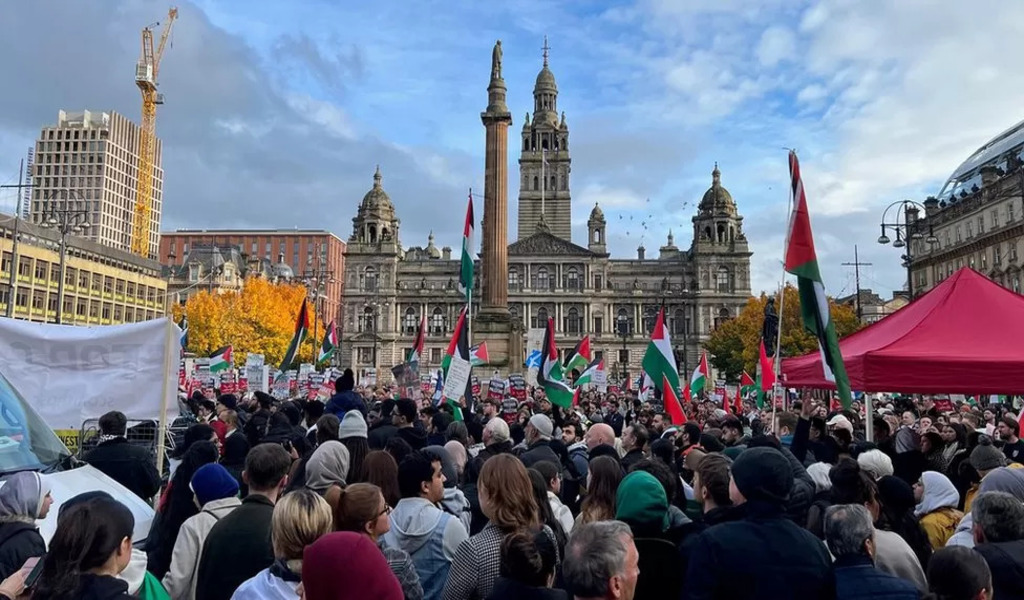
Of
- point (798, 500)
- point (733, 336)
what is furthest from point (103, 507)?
point (733, 336)

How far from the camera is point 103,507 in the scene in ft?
10.4

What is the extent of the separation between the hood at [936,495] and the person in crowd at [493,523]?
2.88 m

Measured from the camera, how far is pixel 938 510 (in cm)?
544

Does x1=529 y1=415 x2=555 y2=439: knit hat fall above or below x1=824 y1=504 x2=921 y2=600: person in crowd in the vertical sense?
above

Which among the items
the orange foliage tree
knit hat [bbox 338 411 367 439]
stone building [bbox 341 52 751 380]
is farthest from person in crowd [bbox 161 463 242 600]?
stone building [bbox 341 52 751 380]

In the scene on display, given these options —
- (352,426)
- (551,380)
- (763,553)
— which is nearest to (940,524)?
(763,553)

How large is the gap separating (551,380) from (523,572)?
11.8 metres

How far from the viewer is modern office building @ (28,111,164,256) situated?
136 meters

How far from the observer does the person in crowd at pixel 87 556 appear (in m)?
3.01

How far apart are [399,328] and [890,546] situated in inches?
3673

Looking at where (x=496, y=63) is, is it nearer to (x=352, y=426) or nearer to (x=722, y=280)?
(x=352, y=426)

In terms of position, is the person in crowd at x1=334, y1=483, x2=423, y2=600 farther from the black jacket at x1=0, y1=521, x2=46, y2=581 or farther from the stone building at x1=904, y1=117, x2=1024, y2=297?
the stone building at x1=904, y1=117, x2=1024, y2=297

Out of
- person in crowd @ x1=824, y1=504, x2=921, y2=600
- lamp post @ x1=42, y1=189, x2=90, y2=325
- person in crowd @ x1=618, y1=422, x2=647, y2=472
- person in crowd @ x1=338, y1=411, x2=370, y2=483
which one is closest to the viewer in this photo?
person in crowd @ x1=824, y1=504, x2=921, y2=600

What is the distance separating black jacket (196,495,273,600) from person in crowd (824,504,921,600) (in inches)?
111
